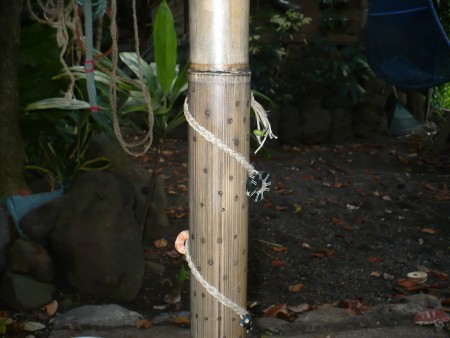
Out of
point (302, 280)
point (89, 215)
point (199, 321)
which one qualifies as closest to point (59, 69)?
point (89, 215)

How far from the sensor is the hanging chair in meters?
5.40

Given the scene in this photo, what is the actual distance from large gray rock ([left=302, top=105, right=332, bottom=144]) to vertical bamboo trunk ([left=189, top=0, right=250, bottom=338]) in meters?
6.15

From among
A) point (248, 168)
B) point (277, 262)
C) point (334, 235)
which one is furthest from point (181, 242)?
point (334, 235)

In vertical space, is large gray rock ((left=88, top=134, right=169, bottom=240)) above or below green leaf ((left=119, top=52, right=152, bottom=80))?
below

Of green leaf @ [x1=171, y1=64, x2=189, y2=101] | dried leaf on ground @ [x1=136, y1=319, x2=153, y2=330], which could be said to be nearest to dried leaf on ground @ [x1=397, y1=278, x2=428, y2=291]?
dried leaf on ground @ [x1=136, y1=319, x2=153, y2=330]

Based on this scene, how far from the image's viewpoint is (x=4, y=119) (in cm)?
350

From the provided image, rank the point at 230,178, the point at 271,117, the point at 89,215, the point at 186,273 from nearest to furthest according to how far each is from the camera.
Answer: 1. the point at 230,178
2. the point at 89,215
3. the point at 186,273
4. the point at 271,117

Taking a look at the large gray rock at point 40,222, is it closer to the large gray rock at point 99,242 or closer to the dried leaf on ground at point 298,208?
the large gray rock at point 99,242

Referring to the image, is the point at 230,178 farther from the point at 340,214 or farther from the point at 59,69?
the point at 340,214

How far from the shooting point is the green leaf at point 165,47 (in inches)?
131

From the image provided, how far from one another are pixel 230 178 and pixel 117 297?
2.26m

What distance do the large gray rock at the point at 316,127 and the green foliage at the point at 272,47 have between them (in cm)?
36

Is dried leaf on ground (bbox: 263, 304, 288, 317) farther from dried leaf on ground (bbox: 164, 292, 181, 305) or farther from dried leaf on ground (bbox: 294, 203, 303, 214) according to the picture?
dried leaf on ground (bbox: 294, 203, 303, 214)

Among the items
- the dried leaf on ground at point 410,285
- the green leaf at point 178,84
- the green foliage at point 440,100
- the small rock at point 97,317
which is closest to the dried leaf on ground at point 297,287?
the dried leaf on ground at point 410,285
